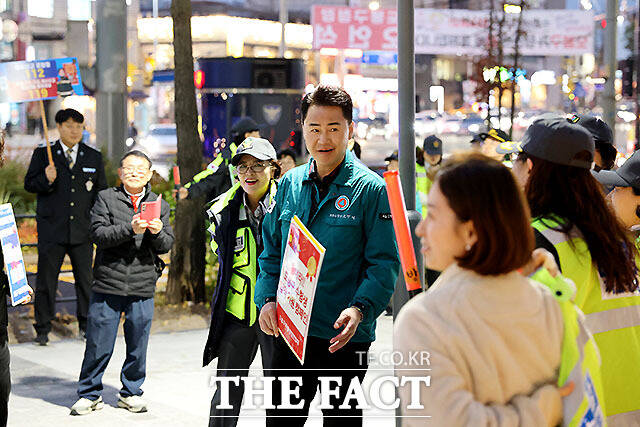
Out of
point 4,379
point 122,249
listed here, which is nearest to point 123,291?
point 122,249

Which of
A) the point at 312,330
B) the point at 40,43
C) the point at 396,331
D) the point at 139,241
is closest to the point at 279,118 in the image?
the point at 139,241

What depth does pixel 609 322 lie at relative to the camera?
3393mm

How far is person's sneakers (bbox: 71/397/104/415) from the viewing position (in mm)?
7238

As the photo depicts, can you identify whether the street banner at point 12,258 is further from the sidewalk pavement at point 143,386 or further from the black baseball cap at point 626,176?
the black baseball cap at point 626,176

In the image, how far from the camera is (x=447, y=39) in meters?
32.0

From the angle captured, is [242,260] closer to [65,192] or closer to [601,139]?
[601,139]

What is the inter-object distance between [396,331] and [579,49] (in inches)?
1273

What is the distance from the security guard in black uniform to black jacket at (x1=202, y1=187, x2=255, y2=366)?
410 cm

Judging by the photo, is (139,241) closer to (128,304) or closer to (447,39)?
(128,304)

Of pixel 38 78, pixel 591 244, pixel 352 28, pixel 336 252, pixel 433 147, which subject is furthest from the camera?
pixel 352 28

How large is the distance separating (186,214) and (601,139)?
6.44 meters

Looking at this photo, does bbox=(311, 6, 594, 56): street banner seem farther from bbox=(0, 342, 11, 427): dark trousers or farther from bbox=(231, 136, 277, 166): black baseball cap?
bbox=(0, 342, 11, 427): dark trousers

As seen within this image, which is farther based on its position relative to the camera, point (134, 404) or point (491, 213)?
point (134, 404)

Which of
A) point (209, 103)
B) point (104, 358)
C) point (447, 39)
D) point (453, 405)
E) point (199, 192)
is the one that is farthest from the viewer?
point (447, 39)
